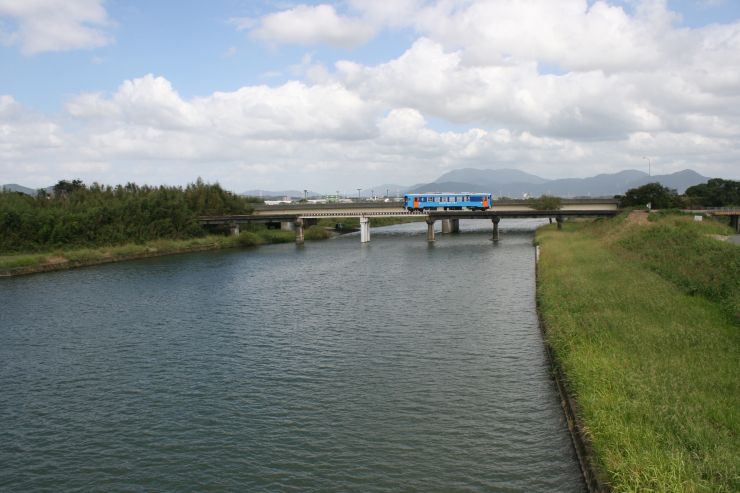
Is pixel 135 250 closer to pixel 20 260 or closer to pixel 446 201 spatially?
pixel 20 260

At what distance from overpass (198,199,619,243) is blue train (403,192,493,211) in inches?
80.8

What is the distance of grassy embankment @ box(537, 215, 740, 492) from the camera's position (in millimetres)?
12969

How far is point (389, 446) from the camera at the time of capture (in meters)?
17.2

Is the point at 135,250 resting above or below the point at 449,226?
below

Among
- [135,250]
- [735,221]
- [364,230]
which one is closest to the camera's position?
[135,250]

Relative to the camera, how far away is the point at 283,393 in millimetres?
22078

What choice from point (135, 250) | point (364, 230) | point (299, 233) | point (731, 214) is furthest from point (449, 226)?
point (135, 250)

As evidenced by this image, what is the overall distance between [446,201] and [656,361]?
83517 millimetres

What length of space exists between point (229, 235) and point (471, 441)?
8798 centimetres

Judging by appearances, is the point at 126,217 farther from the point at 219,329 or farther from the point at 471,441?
the point at 471,441

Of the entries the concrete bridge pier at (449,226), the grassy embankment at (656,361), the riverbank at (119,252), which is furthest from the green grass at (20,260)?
the concrete bridge pier at (449,226)

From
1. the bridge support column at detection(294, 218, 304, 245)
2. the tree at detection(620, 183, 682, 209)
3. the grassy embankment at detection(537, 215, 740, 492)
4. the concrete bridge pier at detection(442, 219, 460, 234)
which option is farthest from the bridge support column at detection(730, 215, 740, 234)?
the bridge support column at detection(294, 218, 304, 245)

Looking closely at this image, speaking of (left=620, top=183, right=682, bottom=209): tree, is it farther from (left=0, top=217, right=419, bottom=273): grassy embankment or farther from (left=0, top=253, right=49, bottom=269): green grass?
(left=0, top=253, right=49, bottom=269): green grass

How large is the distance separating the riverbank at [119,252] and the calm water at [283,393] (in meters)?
19.8
